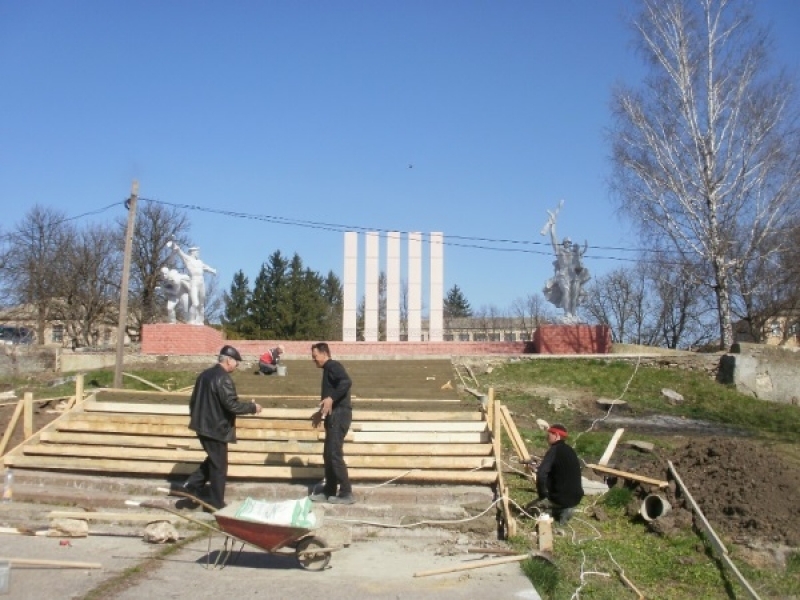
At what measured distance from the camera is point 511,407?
17.6 metres

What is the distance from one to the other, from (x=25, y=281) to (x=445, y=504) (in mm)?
39718

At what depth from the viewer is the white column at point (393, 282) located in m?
28.8

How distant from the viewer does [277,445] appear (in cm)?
973

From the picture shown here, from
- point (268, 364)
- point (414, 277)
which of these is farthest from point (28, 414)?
point (414, 277)

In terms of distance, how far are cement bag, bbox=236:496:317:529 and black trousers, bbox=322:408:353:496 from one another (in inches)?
70.9

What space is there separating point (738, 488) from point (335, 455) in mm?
4352

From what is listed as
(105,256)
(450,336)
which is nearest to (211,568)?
(105,256)

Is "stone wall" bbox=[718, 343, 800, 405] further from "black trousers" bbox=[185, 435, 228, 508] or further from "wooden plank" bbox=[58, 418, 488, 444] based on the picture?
"black trousers" bbox=[185, 435, 228, 508]

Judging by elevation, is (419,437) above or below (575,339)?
below

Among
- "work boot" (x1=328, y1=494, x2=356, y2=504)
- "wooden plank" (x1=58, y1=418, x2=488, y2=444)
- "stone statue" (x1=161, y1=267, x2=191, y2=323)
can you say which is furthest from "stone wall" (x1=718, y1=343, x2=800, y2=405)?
"work boot" (x1=328, y1=494, x2=356, y2=504)

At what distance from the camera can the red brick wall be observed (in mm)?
24078

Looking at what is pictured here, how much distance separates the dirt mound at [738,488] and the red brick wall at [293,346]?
14.2 meters

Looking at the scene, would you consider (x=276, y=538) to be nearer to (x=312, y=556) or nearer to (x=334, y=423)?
(x=312, y=556)

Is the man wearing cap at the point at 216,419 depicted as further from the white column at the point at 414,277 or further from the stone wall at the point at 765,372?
the white column at the point at 414,277
